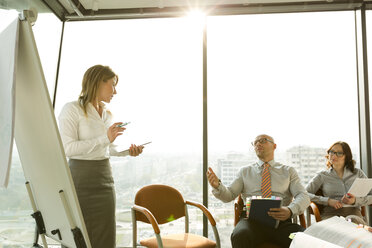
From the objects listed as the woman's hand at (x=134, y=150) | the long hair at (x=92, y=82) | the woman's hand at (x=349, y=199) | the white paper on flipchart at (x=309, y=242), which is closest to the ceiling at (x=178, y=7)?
the long hair at (x=92, y=82)

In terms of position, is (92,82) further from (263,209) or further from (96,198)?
(263,209)

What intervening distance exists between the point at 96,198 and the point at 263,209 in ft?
4.26

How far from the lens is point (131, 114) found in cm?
372

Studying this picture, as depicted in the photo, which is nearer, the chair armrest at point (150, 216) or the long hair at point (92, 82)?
the long hair at point (92, 82)

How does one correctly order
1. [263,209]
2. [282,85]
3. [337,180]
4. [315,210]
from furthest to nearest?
[282,85] < [337,180] < [315,210] < [263,209]

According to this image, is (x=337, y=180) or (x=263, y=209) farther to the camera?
(x=337, y=180)

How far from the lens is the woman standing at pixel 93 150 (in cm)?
198

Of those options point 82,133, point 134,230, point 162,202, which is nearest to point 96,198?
point 82,133

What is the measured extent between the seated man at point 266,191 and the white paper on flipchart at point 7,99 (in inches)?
72.8

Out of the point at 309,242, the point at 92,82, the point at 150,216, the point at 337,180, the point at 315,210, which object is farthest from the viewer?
the point at 337,180

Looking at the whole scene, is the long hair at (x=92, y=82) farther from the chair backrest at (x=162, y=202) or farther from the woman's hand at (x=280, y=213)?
the woman's hand at (x=280, y=213)

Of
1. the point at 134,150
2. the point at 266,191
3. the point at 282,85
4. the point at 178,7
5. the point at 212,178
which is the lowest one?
the point at 266,191

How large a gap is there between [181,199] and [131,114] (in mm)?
1303

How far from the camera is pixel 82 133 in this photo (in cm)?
204
